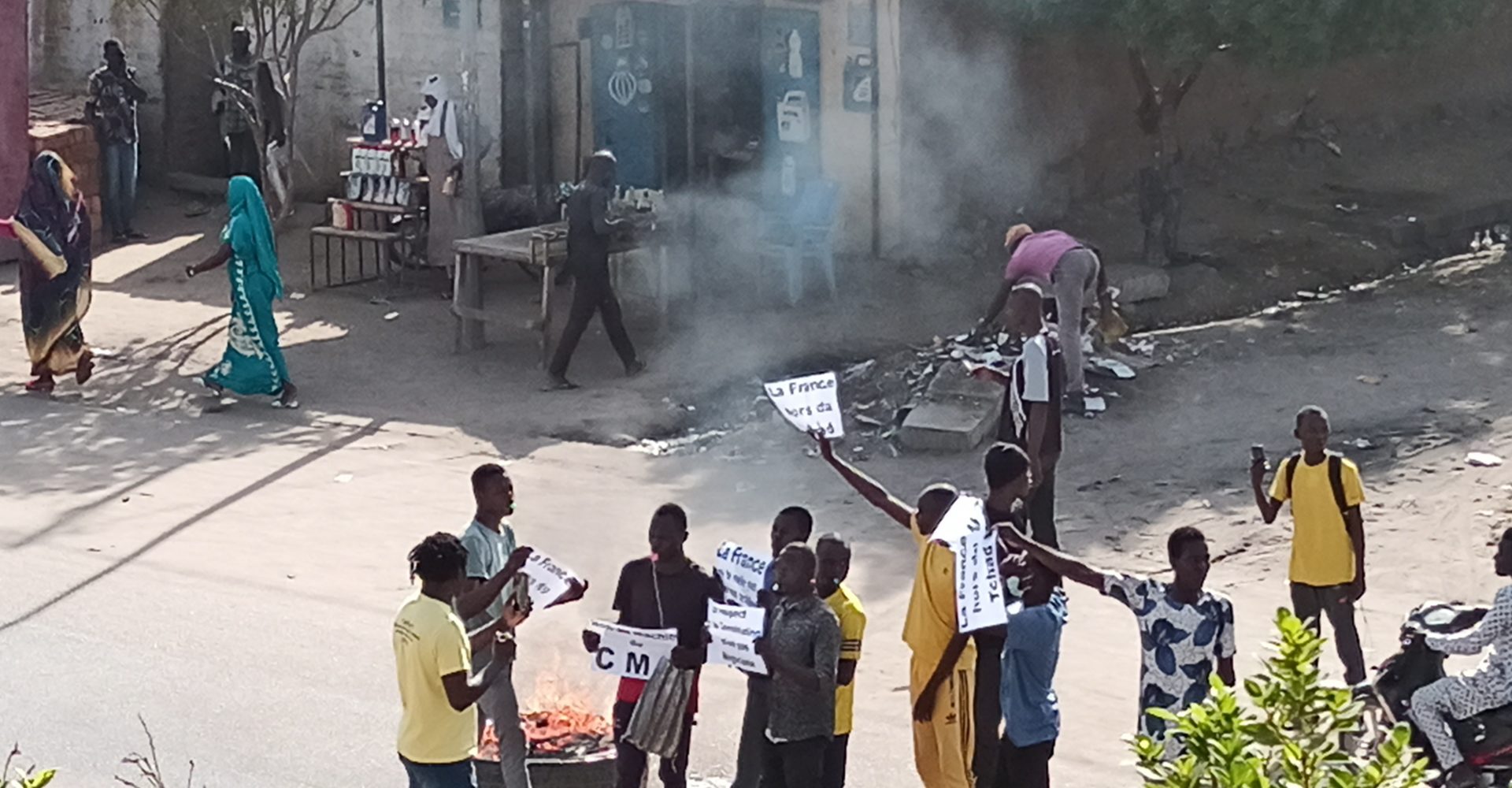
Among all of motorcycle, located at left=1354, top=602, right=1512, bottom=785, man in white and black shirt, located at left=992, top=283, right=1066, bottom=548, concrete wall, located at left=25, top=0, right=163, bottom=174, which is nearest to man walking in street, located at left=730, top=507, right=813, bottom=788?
motorcycle, located at left=1354, top=602, right=1512, bottom=785

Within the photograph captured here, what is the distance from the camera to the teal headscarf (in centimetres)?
1305

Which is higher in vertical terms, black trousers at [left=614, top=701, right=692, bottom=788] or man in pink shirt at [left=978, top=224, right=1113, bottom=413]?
man in pink shirt at [left=978, top=224, right=1113, bottom=413]

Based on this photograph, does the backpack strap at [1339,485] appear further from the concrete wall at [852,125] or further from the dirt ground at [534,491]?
the concrete wall at [852,125]

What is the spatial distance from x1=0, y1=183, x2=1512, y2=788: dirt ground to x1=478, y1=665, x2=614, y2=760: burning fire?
61 centimetres

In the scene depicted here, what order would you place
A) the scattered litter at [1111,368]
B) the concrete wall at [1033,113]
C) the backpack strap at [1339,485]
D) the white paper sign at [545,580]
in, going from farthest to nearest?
the concrete wall at [1033,113] → the scattered litter at [1111,368] → the backpack strap at [1339,485] → the white paper sign at [545,580]

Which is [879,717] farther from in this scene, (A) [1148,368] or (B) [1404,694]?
(A) [1148,368]

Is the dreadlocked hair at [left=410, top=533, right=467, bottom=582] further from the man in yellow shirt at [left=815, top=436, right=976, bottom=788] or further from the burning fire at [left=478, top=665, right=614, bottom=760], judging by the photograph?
the man in yellow shirt at [left=815, top=436, right=976, bottom=788]

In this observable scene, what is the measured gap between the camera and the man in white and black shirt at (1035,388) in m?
8.91

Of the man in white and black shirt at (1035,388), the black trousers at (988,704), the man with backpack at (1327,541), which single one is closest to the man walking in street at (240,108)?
the man in white and black shirt at (1035,388)

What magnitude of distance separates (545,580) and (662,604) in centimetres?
43

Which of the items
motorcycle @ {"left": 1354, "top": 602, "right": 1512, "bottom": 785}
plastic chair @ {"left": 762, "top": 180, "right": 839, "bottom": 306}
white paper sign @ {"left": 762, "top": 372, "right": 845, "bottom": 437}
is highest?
plastic chair @ {"left": 762, "top": 180, "right": 839, "bottom": 306}

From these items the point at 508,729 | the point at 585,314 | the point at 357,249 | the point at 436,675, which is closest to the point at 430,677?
the point at 436,675

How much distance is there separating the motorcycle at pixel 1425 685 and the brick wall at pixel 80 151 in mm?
14161

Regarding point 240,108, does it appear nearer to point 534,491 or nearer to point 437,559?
point 534,491
